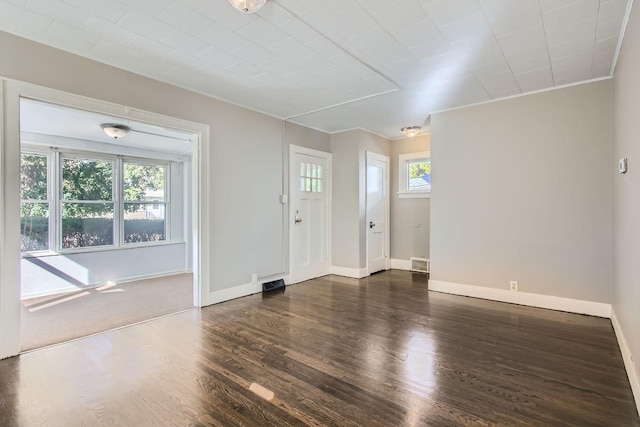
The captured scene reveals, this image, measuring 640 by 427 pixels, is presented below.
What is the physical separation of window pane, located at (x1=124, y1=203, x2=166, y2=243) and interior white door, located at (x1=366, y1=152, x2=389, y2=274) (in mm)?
3937

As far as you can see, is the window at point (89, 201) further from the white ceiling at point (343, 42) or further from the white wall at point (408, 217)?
the white wall at point (408, 217)

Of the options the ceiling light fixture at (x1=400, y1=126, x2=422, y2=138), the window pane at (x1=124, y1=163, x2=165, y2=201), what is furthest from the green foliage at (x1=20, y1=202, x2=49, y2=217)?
the ceiling light fixture at (x1=400, y1=126, x2=422, y2=138)

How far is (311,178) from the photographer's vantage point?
5352 millimetres

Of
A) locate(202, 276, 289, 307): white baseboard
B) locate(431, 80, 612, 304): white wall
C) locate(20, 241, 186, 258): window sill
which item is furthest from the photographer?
locate(20, 241, 186, 258): window sill

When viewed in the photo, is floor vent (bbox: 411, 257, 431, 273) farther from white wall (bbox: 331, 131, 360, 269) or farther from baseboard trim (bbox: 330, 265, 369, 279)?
white wall (bbox: 331, 131, 360, 269)

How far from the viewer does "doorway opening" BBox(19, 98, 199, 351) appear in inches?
153

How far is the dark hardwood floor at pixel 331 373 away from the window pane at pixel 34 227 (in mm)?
2906

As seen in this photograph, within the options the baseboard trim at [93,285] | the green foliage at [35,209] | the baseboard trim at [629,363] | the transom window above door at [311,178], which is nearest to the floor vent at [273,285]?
the transom window above door at [311,178]

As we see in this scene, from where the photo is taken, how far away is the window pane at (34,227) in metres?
4.64

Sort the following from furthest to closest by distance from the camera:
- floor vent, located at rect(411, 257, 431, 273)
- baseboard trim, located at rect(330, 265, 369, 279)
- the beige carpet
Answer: floor vent, located at rect(411, 257, 431, 273), baseboard trim, located at rect(330, 265, 369, 279), the beige carpet

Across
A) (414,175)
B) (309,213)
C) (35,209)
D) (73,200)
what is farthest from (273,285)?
(35,209)

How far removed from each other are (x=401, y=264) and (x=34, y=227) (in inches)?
239

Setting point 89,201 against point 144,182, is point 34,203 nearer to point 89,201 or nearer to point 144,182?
point 89,201

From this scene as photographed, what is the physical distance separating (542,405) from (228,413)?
1862 mm
